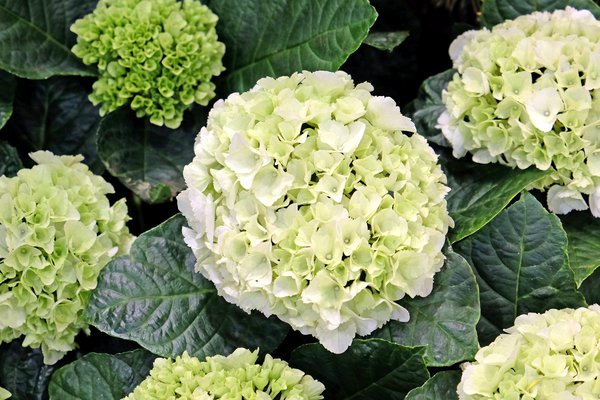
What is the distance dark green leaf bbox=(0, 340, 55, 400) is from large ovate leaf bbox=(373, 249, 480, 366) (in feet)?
1.94

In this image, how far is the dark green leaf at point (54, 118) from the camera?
1.69 m

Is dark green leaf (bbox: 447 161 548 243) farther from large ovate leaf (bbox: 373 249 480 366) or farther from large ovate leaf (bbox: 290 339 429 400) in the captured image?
large ovate leaf (bbox: 290 339 429 400)

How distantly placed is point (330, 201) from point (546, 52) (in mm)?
436

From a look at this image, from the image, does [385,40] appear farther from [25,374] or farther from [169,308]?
[25,374]

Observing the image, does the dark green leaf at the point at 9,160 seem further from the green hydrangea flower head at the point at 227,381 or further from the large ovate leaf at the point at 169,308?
the green hydrangea flower head at the point at 227,381

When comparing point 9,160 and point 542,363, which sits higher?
point 542,363

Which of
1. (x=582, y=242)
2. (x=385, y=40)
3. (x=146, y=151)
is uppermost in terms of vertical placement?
(x=385, y=40)

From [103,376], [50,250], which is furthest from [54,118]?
[103,376]

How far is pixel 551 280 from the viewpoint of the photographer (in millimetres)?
1274

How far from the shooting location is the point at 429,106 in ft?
5.08

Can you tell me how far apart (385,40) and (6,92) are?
2.21ft

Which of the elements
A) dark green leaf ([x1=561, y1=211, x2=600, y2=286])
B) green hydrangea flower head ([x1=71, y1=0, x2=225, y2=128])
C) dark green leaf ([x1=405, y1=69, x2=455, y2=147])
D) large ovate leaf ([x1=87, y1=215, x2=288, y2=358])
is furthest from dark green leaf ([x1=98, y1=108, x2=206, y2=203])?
dark green leaf ([x1=561, y1=211, x2=600, y2=286])

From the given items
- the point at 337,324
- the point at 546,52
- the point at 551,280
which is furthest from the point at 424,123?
the point at 337,324

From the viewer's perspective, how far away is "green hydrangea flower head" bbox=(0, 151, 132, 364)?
131cm
